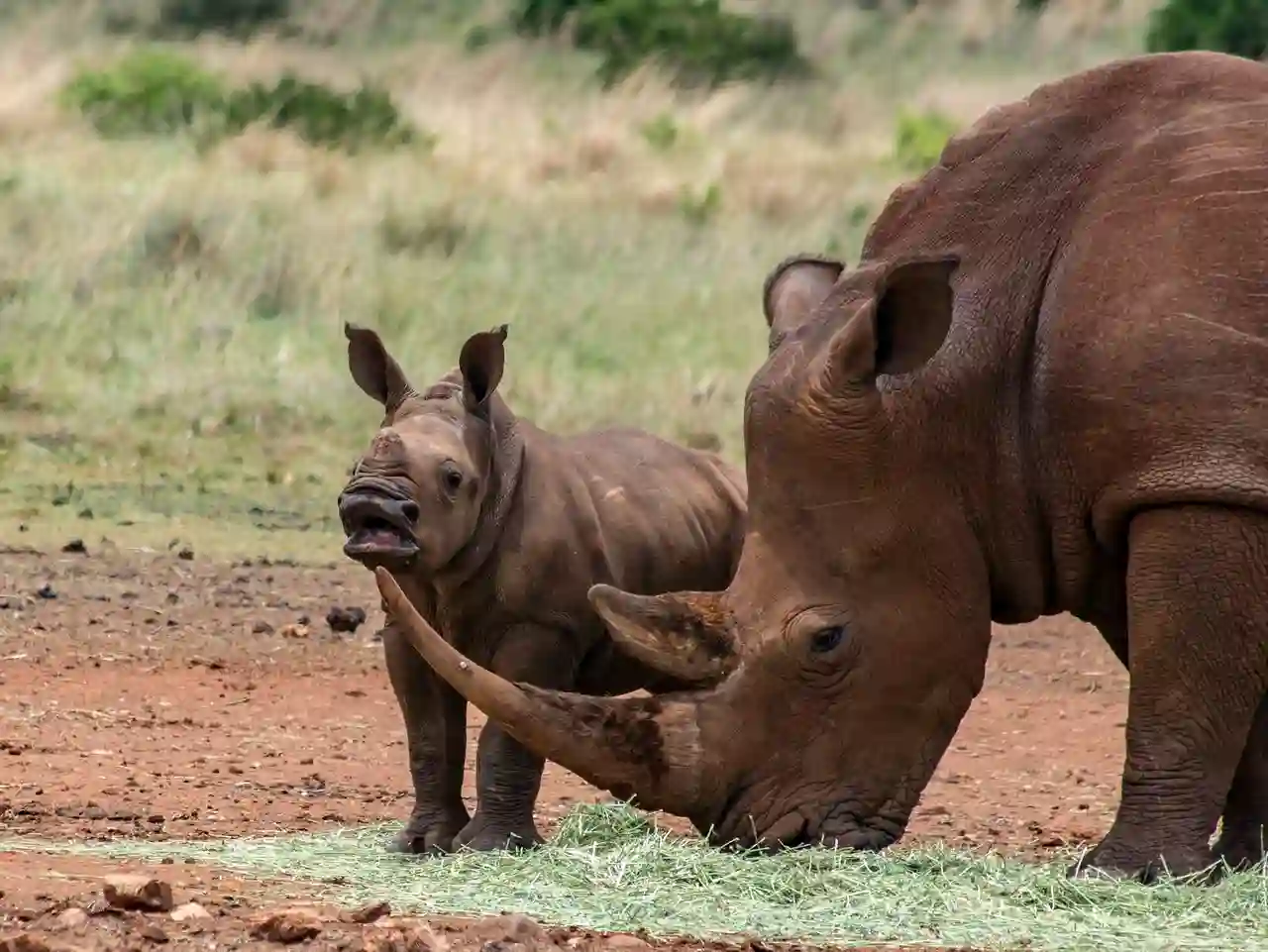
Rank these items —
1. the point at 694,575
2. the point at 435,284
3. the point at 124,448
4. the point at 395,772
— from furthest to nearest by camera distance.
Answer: the point at 435,284 < the point at 124,448 < the point at 395,772 < the point at 694,575

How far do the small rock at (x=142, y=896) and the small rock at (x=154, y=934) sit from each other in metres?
0.15

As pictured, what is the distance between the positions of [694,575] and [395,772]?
5.68 feet

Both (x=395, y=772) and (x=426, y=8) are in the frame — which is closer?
(x=395, y=772)

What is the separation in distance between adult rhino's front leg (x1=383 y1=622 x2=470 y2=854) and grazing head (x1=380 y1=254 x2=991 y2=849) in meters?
0.95

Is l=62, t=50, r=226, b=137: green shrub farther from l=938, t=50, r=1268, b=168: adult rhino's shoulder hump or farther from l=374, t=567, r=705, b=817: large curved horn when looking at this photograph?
l=374, t=567, r=705, b=817: large curved horn

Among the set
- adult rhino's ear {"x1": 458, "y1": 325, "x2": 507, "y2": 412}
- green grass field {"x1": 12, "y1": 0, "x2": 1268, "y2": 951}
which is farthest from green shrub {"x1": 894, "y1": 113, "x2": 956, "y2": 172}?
adult rhino's ear {"x1": 458, "y1": 325, "x2": 507, "y2": 412}

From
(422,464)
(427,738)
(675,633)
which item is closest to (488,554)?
(422,464)

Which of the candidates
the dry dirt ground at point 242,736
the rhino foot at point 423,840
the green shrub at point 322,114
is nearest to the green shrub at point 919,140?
the green shrub at point 322,114

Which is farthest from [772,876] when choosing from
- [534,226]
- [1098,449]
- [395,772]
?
[534,226]

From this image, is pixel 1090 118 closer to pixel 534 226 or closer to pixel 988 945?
pixel 988 945

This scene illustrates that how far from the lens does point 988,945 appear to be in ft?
20.8

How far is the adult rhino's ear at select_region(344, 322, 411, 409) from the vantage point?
8219mm

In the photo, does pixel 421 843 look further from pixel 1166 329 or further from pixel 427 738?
pixel 1166 329

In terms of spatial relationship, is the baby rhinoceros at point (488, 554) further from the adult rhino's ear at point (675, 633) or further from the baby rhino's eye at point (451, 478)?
the adult rhino's ear at point (675, 633)
